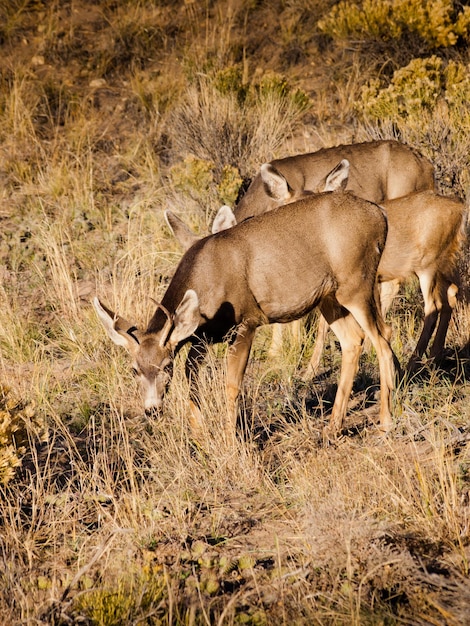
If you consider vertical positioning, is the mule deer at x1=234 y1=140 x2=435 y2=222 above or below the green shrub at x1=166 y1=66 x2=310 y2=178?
above

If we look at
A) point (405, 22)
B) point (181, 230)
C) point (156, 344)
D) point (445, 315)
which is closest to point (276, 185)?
point (181, 230)

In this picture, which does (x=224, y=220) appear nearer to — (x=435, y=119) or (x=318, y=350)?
(x=318, y=350)

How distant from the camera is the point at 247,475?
251 inches

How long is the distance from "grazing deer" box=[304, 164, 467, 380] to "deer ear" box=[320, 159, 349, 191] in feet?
0.09

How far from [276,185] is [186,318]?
3.03m

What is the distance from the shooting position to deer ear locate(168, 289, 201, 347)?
22.0 feet

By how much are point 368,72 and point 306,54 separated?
2.06 m

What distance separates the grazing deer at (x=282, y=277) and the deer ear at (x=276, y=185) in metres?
1.54

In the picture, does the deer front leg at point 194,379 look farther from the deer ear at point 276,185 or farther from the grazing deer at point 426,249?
the deer ear at point 276,185

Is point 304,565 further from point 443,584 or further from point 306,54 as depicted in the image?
point 306,54

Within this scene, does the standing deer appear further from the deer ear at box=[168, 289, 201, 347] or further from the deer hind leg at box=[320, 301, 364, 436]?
the deer ear at box=[168, 289, 201, 347]

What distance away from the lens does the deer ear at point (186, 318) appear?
670cm

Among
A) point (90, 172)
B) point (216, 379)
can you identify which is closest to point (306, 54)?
point (90, 172)

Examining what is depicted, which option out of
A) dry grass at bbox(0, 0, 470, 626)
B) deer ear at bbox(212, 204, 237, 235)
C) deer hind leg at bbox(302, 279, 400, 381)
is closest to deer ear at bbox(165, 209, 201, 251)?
deer ear at bbox(212, 204, 237, 235)
